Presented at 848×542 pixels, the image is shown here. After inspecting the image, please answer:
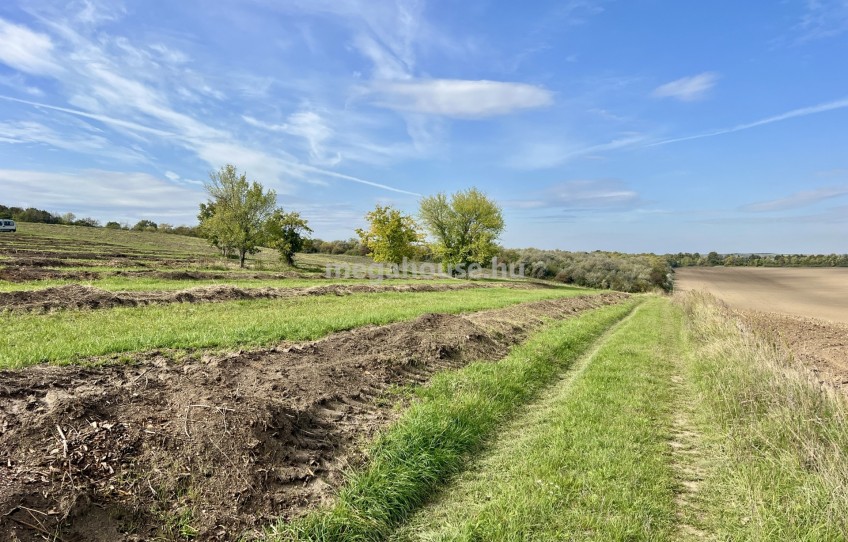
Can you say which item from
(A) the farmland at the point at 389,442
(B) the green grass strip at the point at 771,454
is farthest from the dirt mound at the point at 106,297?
(B) the green grass strip at the point at 771,454

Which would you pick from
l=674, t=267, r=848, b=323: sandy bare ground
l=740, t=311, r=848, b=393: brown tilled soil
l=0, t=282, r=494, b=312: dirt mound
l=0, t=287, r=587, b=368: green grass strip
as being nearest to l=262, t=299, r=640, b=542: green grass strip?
l=0, t=287, r=587, b=368: green grass strip

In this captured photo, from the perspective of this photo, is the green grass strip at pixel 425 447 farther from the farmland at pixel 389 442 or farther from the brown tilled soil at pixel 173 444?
the brown tilled soil at pixel 173 444

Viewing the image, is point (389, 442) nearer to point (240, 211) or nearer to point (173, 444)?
point (173, 444)

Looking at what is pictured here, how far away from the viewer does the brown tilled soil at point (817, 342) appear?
10.8m

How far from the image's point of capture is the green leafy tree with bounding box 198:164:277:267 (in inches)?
1512

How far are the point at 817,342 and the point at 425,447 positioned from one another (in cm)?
1848

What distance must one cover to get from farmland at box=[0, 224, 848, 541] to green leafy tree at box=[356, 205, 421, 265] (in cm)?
3286

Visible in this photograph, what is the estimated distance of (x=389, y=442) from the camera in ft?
17.6

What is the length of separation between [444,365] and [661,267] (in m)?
75.7

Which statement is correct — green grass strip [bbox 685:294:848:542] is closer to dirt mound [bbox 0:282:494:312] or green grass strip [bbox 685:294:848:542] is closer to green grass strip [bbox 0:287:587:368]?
green grass strip [bbox 0:287:587:368]

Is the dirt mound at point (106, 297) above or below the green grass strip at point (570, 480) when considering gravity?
above

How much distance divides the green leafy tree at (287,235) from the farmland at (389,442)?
33.3 metres

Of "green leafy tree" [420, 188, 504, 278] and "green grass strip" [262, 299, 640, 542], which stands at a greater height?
"green leafy tree" [420, 188, 504, 278]

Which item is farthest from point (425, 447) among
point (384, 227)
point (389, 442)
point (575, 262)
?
point (575, 262)
